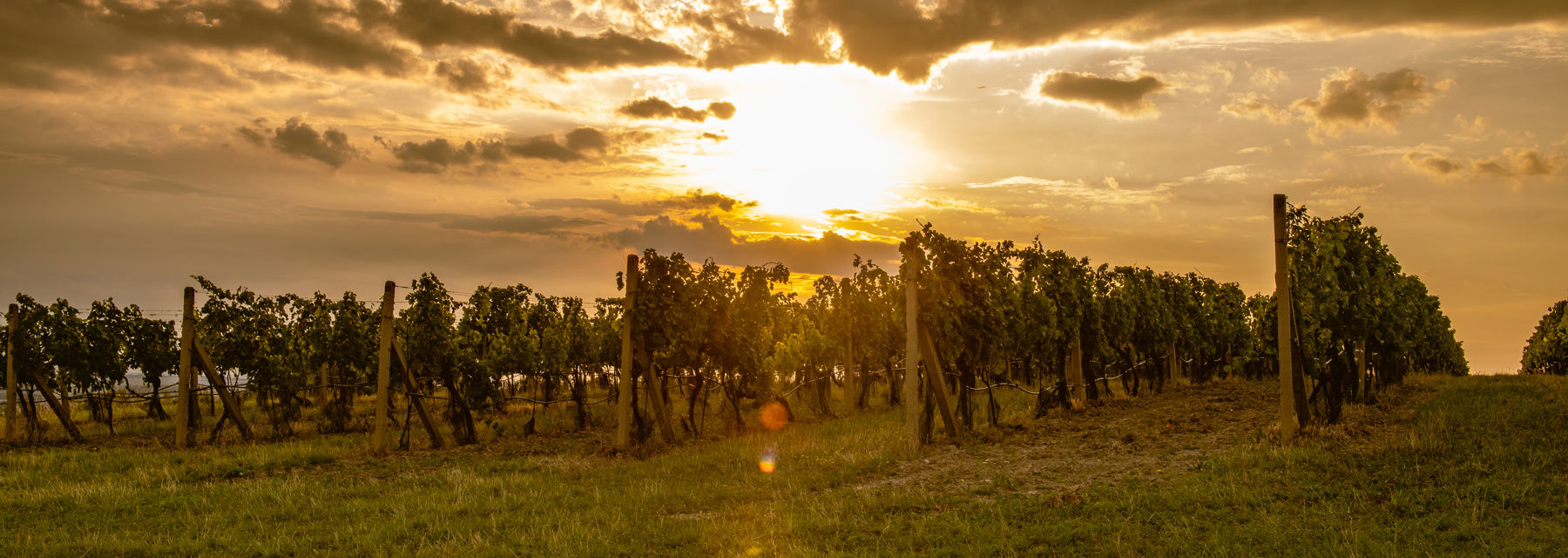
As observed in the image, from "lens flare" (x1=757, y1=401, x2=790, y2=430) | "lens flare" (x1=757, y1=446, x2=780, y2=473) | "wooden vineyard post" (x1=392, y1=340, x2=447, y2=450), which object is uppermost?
"wooden vineyard post" (x1=392, y1=340, x2=447, y2=450)

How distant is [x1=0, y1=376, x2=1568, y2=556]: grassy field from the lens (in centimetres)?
764

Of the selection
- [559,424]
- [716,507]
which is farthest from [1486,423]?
[559,424]

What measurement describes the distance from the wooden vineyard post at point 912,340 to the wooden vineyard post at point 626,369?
502 cm

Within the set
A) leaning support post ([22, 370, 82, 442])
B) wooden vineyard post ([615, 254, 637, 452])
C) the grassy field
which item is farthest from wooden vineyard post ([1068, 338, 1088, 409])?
leaning support post ([22, 370, 82, 442])

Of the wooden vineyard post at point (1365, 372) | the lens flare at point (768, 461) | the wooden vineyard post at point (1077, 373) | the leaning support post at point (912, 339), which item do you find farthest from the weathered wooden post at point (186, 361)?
the wooden vineyard post at point (1365, 372)

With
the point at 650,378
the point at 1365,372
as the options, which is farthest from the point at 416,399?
the point at 1365,372

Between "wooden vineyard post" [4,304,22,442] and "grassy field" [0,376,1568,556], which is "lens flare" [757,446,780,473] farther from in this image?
"wooden vineyard post" [4,304,22,442]

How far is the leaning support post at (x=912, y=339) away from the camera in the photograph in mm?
13938

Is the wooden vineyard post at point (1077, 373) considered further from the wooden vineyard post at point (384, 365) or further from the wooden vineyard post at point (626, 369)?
the wooden vineyard post at point (384, 365)

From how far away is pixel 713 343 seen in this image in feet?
57.9

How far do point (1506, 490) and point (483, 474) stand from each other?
12681 mm

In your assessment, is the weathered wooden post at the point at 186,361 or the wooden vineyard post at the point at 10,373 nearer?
the weathered wooden post at the point at 186,361

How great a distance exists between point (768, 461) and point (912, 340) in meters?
3.41

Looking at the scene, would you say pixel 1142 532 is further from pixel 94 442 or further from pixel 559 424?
pixel 94 442
